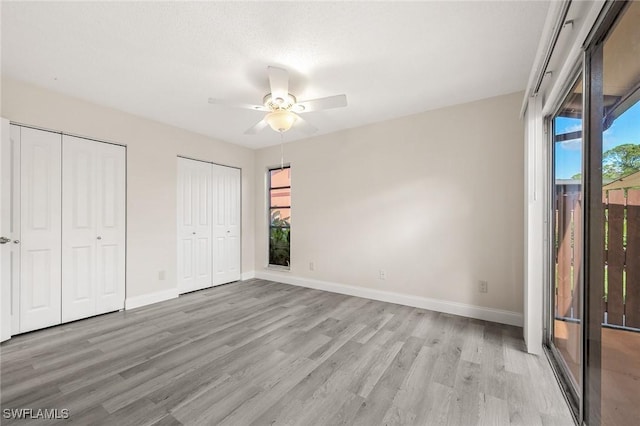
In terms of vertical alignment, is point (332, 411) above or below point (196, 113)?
below

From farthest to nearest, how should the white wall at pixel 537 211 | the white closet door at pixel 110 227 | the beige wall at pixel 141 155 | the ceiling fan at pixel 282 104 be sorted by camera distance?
1. the white closet door at pixel 110 227
2. the beige wall at pixel 141 155
3. the ceiling fan at pixel 282 104
4. the white wall at pixel 537 211

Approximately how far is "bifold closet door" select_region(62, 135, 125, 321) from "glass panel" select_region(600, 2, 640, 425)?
4.37m

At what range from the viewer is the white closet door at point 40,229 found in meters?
2.53

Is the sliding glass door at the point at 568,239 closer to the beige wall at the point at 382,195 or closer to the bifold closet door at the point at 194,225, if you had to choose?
the beige wall at the point at 382,195

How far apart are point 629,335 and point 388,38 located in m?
2.15

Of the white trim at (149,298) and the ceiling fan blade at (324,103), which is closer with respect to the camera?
the ceiling fan blade at (324,103)

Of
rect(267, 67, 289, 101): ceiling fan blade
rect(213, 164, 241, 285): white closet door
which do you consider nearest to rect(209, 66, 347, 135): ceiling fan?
rect(267, 67, 289, 101): ceiling fan blade

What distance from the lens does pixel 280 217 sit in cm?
480

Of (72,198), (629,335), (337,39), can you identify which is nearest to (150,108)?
(72,198)

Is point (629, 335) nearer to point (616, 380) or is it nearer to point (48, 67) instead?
point (616, 380)

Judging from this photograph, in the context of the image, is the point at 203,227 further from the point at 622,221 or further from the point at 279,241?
the point at 622,221

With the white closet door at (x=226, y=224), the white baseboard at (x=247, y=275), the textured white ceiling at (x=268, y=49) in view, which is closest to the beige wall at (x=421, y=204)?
the textured white ceiling at (x=268, y=49)

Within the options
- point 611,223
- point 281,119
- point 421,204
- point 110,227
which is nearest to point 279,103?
point 281,119

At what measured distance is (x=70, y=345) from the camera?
2303mm
